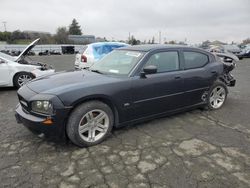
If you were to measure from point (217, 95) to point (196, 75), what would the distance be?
3.39ft

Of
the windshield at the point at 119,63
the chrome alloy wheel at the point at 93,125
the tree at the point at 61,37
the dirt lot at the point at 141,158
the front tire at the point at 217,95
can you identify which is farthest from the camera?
the tree at the point at 61,37

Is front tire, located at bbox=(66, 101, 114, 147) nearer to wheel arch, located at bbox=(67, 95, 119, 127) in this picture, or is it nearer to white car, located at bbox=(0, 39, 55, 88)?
wheel arch, located at bbox=(67, 95, 119, 127)

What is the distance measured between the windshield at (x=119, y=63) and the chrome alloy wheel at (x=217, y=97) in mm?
2116

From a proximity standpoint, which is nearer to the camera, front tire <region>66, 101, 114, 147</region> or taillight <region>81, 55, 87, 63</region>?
front tire <region>66, 101, 114, 147</region>

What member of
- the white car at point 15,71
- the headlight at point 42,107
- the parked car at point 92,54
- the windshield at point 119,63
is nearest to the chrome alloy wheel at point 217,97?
the windshield at point 119,63

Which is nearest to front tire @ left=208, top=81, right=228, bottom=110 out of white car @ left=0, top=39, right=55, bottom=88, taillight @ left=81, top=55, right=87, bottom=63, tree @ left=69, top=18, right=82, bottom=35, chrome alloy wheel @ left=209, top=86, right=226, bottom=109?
chrome alloy wheel @ left=209, top=86, right=226, bottom=109

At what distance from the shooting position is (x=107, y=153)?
3.17 meters

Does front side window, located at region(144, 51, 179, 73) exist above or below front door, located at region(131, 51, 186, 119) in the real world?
above

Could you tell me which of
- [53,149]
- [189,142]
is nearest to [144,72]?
[189,142]

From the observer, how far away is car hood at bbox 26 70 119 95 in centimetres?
315

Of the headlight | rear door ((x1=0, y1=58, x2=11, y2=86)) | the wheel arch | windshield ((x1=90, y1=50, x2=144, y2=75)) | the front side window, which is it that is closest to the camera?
the headlight

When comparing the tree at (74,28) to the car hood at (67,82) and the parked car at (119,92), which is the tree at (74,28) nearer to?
the parked car at (119,92)

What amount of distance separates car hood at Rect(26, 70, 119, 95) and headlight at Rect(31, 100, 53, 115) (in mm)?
175

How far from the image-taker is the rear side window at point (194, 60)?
445 cm
